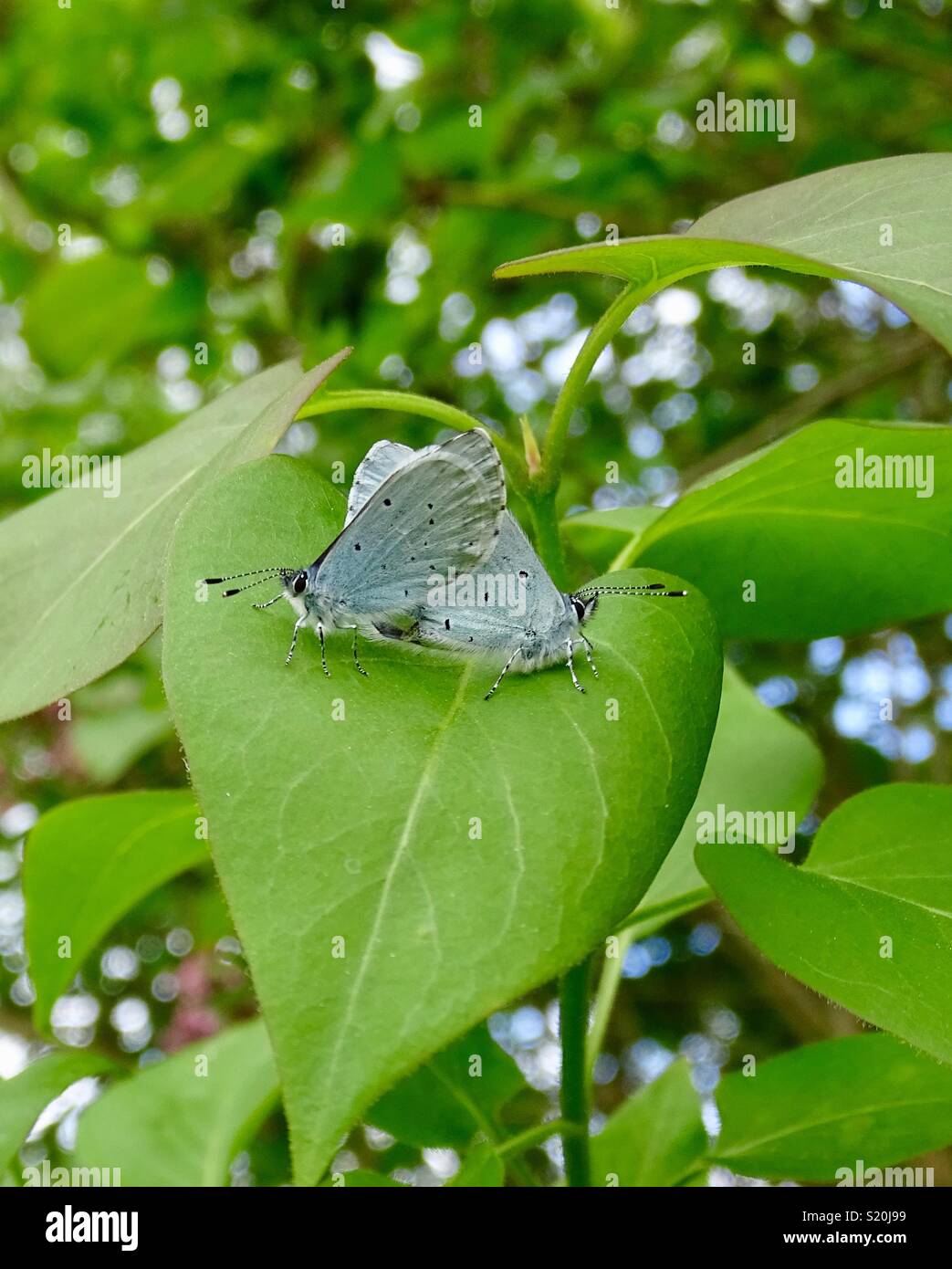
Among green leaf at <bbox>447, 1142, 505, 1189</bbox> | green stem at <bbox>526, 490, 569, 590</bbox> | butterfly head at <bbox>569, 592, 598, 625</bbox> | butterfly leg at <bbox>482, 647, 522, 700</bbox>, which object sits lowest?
green leaf at <bbox>447, 1142, 505, 1189</bbox>

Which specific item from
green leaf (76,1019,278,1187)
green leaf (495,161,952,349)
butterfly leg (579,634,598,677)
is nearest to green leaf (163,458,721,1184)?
butterfly leg (579,634,598,677)

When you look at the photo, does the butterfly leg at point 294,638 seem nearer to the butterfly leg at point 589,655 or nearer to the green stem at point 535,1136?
the butterfly leg at point 589,655

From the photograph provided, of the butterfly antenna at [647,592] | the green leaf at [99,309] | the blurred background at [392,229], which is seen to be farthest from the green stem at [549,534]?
the green leaf at [99,309]

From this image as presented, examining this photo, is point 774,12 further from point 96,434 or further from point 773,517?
point 773,517

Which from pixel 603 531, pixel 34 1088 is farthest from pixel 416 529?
pixel 34 1088

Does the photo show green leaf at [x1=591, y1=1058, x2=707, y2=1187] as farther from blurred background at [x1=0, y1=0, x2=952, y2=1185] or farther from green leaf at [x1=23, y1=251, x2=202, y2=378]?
green leaf at [x1=23, y1=251, x2=202, y2=378]

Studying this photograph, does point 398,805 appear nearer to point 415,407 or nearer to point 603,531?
point 415,407

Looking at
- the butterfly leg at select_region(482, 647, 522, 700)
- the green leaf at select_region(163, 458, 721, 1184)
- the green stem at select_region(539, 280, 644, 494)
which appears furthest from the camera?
the green stem at select_region(539, 280, 644, 494)

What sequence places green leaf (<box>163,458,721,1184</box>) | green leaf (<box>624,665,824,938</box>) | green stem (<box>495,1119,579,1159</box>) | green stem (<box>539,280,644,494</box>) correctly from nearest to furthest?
1. green leaf (<box>163,458,721,1184</box>)
2. green stem (<box>539,280,644,494</box>)
3. green stem (<box>495,1119,579,1159</box>)
4. green leaf (<box>624,665,824,938</box>)
